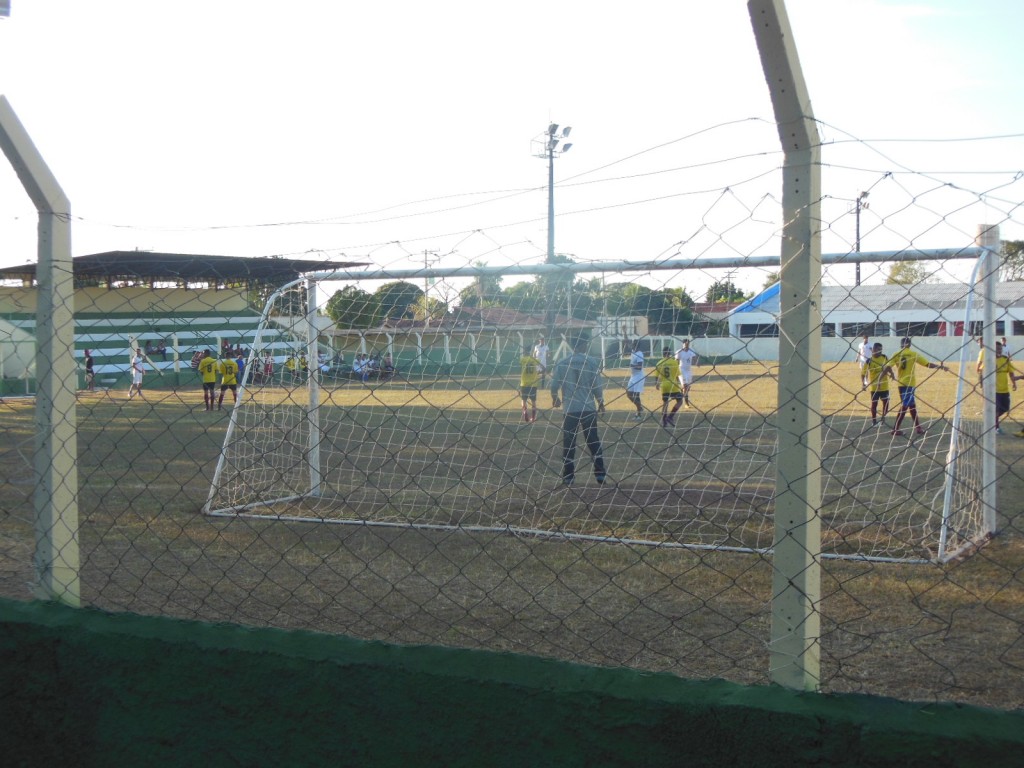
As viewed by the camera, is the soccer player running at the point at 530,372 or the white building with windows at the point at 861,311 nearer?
the white building with windows at the point at 861,311

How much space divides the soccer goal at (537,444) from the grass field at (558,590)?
0.59ft

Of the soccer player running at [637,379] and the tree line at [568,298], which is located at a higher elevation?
the tree line at [568,298]

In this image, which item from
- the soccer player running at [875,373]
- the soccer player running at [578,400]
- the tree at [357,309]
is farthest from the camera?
the soccer player running at [578,400]

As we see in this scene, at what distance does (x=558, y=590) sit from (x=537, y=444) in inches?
236

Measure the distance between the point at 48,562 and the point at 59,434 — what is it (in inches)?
15.1

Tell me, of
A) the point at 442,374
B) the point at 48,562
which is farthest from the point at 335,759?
the point at 442,374

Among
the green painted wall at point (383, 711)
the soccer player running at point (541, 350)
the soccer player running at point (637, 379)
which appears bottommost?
the green painted wall at point (383, 711)

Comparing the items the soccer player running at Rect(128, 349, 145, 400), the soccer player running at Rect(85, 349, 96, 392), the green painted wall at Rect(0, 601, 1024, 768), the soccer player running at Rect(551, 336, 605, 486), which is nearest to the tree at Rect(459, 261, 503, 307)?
the soccer player running at Rect(128, 349, 145, 400)

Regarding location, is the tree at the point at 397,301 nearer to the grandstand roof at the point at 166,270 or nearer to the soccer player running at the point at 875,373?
the grandstand roof at the point at 166,270

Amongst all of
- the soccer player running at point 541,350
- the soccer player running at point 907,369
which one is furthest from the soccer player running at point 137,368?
the soccer player running at point 907,369

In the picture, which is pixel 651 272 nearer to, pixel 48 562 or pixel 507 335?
pixel 507 335

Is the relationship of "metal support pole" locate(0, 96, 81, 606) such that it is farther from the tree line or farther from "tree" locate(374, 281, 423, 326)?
"tree" locate(374, 281, 423, 326)

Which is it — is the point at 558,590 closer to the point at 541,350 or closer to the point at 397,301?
the point at 541,350

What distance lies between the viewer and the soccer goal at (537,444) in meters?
4.67
